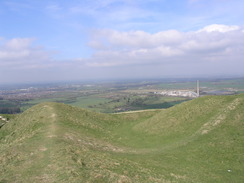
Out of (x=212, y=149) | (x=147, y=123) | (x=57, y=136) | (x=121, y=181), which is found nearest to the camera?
(x=121, y=181)

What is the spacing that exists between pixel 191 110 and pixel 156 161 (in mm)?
21449

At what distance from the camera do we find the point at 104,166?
1764 centimetres

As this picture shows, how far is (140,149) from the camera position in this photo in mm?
28484

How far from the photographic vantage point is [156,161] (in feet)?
69.7

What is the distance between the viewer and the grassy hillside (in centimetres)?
1655

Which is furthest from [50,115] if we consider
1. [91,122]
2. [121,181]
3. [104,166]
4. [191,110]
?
[191,110]

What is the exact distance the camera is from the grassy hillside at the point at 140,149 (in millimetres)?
16547

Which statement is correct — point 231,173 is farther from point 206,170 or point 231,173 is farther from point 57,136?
point 57,136

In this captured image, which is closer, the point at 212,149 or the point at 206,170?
the point at 206,170

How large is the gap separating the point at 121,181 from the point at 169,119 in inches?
1038

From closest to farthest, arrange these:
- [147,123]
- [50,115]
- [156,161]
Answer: [156,161], [50,115], [147,123]

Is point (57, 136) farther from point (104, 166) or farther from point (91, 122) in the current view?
point (91, 122)

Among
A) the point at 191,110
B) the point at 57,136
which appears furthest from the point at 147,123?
the point at 57,136

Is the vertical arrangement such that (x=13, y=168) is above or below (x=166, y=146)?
above
